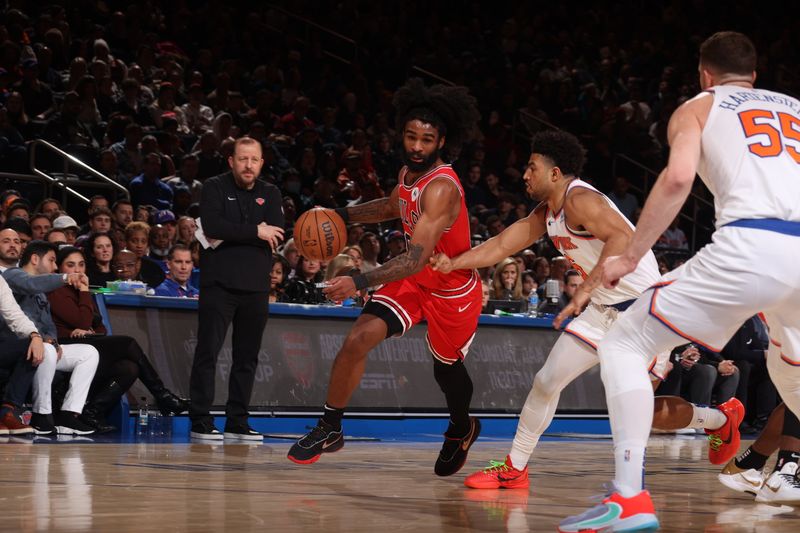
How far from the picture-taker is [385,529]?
406 cm

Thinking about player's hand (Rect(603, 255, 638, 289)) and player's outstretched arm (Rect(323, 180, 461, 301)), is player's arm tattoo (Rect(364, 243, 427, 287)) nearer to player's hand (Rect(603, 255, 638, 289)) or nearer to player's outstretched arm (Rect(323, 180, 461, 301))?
player's outstretched arm (Rect(323, 180, 461, 301))

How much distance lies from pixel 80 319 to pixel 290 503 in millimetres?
4285

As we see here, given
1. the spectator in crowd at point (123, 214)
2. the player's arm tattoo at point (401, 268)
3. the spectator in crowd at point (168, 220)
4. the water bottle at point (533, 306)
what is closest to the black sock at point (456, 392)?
the player's arm tattoo at point (401, 268)

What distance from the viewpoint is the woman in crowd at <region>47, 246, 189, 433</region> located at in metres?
8.27

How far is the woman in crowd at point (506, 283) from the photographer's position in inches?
442

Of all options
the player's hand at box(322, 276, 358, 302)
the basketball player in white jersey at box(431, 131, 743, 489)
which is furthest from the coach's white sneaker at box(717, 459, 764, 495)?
the player's hand at box(322, 276, 358, 302)

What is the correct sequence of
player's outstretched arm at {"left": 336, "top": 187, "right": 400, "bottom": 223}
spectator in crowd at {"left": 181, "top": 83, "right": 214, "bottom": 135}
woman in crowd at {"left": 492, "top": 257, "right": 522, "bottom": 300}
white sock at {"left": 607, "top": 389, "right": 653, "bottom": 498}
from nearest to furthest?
white sock at {"left": 607, "top": 389, "right": 653, "bottom": 498}
player's outstretched arm at {"left": 336, "top": 187, "right": 400, "bottom": 223}
woman in crowd at {"left": 492, "top": 257, "right": 522, "bottom": 300}
spectator in crowd at {"left": 181, "top": 83, "right": 214, "bottom": 135}

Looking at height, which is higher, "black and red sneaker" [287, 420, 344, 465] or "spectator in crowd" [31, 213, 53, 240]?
"spectator in crowd" [31, 213, 53, 240]

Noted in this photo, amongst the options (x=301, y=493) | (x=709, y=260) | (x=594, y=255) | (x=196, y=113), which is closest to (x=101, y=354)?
(x=301, y=493)

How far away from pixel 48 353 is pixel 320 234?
2805mm

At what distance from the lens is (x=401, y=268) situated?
570 centimetres

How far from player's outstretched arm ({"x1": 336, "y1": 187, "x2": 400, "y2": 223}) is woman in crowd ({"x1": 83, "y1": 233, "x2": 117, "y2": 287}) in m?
3.53

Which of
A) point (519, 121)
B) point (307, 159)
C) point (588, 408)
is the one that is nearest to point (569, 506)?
point (588, 408)

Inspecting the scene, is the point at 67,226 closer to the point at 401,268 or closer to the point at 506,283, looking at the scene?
the point at 506,283
